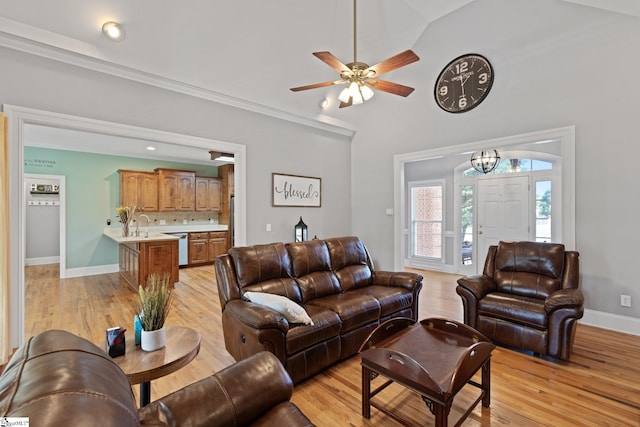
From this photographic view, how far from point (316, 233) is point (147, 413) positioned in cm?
439

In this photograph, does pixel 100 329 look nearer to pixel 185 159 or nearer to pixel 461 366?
pixel 461 366

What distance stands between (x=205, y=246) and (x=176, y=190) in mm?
1580

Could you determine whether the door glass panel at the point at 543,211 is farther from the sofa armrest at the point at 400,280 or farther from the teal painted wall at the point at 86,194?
the teal painted wall at the point at 86,194

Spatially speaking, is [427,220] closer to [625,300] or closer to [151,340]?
[625,300]

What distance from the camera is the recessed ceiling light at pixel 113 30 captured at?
2.92m

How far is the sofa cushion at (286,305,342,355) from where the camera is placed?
7.42 ft

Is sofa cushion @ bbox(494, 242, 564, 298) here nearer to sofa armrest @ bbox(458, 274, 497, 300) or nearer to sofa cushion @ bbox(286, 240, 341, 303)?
sofa armrest @ bbox(458, 274, 497, 300)

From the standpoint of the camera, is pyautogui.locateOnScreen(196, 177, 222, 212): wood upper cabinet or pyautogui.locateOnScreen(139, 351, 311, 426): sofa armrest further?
pyautogui.locateOnScreen(196, 177, 222, 212): wood upper cabinet

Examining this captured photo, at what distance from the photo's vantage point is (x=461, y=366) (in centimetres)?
167

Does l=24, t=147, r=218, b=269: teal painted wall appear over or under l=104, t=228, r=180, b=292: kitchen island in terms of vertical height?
over

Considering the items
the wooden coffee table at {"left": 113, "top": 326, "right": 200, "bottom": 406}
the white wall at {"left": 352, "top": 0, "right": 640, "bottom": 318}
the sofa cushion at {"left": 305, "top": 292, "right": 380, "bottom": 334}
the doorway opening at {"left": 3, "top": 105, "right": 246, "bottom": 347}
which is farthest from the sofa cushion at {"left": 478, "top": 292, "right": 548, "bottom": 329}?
the doorway opening at {"left": 3, "top": 105, "right": 246, "bottom": 347}

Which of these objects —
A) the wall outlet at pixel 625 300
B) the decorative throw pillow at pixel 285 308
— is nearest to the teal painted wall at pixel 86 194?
the decorative throw pillow at pixel 285 308

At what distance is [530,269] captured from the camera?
128 inches

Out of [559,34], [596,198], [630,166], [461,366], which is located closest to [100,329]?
[461,366]
